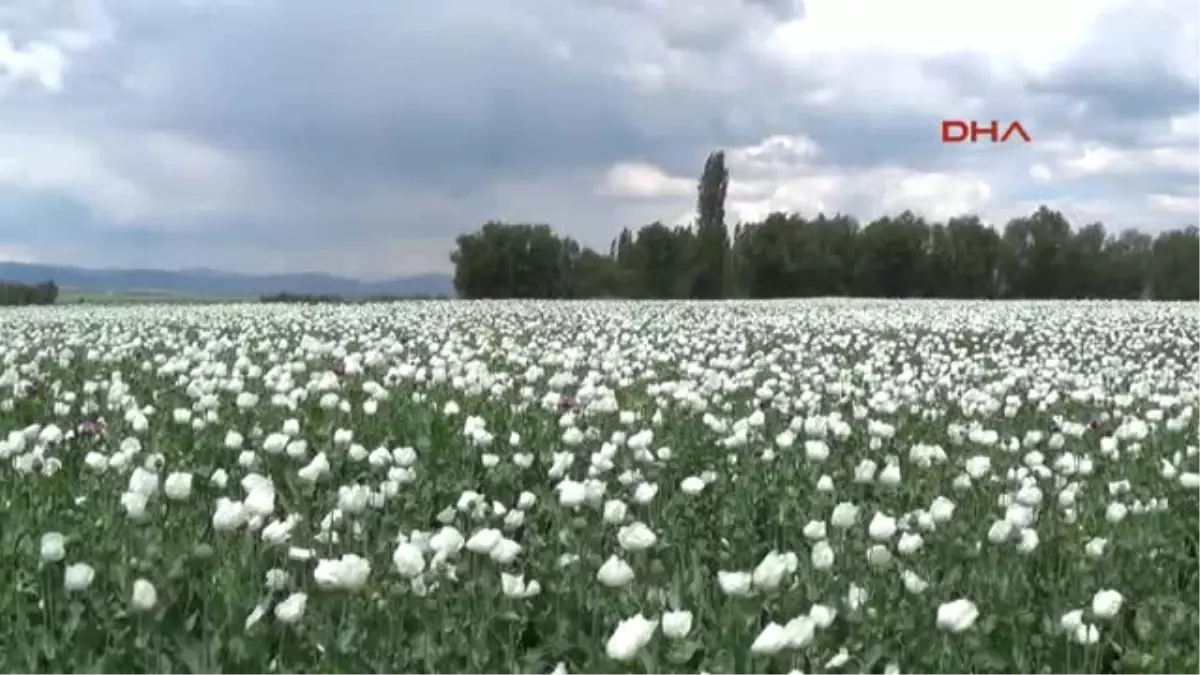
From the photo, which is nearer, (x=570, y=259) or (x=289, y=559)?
(x=289, y=559)

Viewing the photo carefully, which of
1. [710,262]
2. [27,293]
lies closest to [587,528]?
[27,293]

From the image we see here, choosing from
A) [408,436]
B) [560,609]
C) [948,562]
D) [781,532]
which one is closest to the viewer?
[560,609]

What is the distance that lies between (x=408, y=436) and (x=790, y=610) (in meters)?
4.95

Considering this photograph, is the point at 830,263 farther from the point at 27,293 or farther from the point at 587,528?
the point at 587,528

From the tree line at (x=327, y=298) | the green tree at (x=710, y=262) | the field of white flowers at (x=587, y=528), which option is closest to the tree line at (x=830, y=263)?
the green tree at (x=710, y=262)

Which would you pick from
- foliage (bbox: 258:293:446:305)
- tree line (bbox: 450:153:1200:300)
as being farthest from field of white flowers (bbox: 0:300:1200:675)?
tree line (bbox: 450:153:1200:300)

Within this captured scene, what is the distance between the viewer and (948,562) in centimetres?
553

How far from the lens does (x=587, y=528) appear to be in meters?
5.81

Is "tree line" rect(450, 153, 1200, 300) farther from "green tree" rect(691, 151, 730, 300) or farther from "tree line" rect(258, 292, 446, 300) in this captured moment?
"tree line" rect(258, 292, 446, 300)

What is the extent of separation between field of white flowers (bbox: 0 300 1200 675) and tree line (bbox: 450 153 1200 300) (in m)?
52.4

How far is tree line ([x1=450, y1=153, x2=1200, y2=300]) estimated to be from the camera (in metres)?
65.5

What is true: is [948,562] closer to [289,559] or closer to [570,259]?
[289,559]

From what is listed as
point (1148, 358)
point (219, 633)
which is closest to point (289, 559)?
point (219, 633)

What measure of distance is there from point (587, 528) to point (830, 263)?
64.0m
